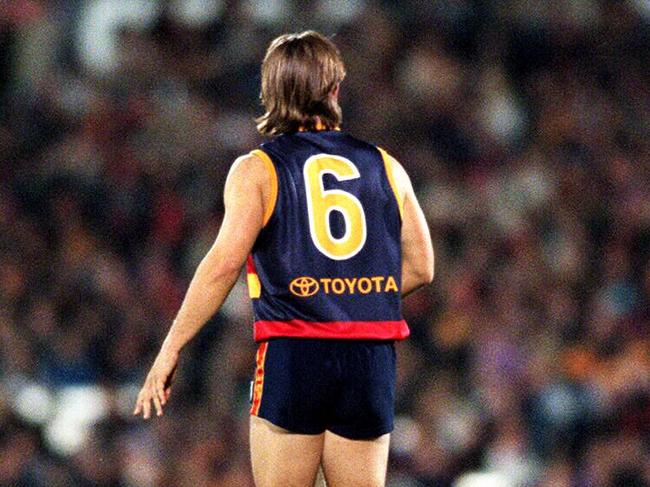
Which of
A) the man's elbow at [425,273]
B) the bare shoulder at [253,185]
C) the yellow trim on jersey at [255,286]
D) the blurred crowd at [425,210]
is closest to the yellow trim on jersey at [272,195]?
the bare shoulder at [253,185]

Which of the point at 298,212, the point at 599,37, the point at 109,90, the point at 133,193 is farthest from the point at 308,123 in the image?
the point at 599,37

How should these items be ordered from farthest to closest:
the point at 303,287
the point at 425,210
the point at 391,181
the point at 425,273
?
the point at 425,210, the point at 425,273, the point at 391,181, the point at 303,287

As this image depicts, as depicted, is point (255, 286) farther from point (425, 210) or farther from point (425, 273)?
point (425, 210)

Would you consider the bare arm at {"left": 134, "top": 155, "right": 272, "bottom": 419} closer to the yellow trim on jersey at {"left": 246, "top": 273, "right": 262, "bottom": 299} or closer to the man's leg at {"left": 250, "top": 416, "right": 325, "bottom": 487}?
the yellow trim on jersey at {"left": 246, "top": 273, "right": 262, "bottom": 299}

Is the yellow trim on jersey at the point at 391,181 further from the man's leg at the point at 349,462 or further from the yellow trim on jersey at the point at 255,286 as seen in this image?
the man's leg at the point at 349,462

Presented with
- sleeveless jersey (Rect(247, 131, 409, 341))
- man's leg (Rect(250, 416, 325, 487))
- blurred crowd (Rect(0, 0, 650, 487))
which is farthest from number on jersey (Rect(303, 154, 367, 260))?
blurred crowd (Rect(0, 0, 650, 487))

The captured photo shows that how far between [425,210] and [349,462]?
14.9ft

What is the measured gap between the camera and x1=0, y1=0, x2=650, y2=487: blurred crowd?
21.8 feet

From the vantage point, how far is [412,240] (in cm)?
354

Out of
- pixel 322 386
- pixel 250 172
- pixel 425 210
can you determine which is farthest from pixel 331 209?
pixel 425 210

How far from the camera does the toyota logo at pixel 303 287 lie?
3283 mm

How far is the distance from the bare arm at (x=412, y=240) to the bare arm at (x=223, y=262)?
380 mm

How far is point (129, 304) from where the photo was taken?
7.30 meters

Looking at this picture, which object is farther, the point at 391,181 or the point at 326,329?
the point at 391,181
